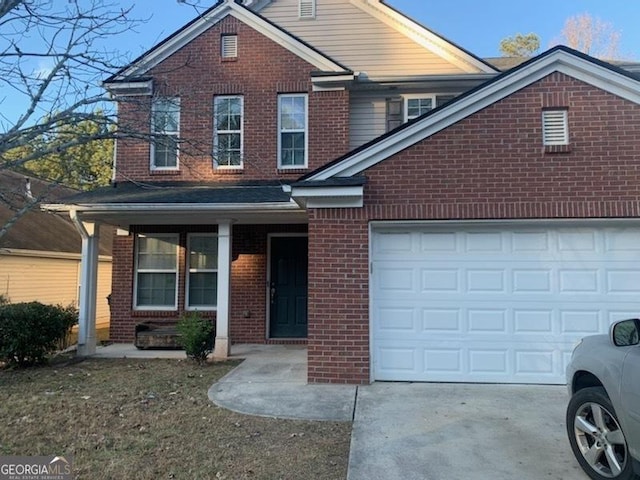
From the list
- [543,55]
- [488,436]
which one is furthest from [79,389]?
[543,55]

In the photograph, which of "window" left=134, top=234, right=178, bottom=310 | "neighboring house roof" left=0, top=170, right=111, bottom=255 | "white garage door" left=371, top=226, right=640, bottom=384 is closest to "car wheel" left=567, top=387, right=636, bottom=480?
"white garage door" left=371, top=226, right=640, bottom=384

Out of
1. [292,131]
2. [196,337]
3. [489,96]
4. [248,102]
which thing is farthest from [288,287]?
[489,96]

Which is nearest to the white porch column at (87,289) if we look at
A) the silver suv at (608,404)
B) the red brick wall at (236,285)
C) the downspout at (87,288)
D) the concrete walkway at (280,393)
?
the downspout at (87,288)

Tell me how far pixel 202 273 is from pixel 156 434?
6052mm

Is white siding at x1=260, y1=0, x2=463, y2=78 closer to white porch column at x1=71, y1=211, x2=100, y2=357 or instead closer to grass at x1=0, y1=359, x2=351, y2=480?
white porch column at x1=71, y1=211, x2=100, y2=357

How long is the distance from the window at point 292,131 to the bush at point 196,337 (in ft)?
13.3

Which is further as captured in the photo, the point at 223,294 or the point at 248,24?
the point at 248,24

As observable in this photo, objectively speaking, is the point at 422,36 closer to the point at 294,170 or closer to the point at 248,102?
the point at 248,102

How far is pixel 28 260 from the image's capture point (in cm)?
1578

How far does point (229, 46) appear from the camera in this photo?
35.9 ft

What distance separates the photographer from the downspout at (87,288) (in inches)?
364

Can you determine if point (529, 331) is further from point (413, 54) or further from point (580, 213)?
point (413, 54)

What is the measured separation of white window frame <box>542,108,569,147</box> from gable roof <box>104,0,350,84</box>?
17.0 ft

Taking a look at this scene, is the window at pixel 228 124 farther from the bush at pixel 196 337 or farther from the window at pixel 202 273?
the bush at pixel 196 337
